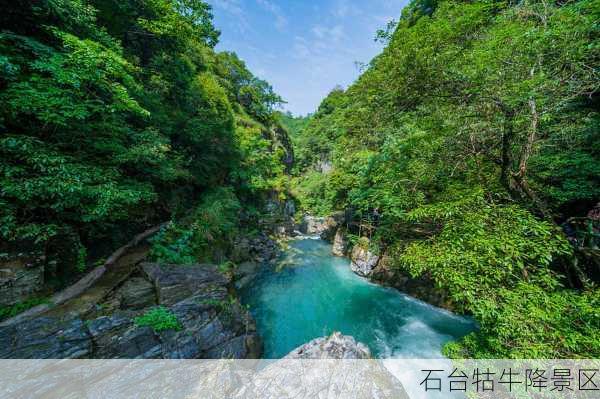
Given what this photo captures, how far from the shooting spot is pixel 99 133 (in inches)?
214

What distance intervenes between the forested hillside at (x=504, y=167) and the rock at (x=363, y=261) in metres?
5.94

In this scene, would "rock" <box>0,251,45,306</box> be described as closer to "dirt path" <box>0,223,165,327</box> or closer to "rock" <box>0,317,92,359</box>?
"dirt path" <box>0,223,165,327</box>

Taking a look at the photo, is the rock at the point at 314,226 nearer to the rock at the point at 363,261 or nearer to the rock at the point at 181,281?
the rock at the point at 363,261

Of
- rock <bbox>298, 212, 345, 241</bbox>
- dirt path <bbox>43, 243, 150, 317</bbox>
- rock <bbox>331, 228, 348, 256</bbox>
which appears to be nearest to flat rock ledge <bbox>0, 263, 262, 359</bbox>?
dirt path <bbox>43, 243, 150, 317</bbox>

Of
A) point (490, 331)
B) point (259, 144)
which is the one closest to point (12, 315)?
point (490, 331)

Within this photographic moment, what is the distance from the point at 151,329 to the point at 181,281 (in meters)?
1.84

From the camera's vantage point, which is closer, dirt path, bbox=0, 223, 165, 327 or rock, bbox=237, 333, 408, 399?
rock, bbox=237, 333, 408, 399

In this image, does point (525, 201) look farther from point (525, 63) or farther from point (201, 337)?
point (201, 337)

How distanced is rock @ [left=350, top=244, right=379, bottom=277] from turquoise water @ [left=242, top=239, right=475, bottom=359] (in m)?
0.42

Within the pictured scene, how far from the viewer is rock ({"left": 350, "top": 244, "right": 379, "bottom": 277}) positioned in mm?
11273

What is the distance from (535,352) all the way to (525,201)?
280 cm

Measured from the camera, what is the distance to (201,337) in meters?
4.84

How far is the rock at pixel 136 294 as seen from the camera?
5012 mm

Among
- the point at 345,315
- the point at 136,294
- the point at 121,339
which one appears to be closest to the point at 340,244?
the point at 345,315
